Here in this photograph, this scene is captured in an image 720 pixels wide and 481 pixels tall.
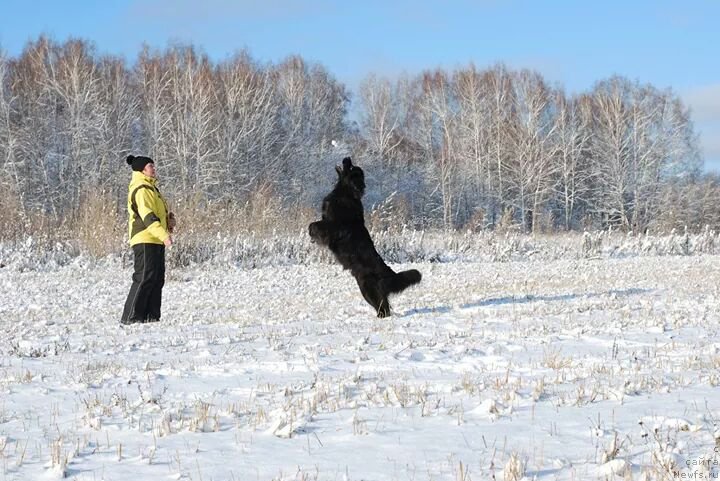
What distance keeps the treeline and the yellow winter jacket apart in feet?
101

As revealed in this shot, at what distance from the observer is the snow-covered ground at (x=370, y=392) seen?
303 cm

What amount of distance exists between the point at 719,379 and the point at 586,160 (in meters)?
50.7

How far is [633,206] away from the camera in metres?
51.1

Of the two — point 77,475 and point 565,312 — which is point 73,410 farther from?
point 565,312

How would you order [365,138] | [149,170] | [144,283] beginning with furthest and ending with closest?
[365,138] < [149,170] < [144,283]

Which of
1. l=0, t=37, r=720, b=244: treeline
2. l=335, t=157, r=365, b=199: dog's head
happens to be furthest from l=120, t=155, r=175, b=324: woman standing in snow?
l=0, t=37, r=720, b=244: treeline

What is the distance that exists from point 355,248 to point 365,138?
149 feet

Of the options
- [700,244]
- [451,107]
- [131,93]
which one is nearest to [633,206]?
[451,107]

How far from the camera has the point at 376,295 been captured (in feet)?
28.6

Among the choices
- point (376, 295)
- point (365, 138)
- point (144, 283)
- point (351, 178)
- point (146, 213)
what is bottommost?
point (376, 295)

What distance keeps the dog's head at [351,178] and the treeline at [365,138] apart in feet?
102

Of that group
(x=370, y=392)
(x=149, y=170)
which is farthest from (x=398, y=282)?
(x=370, y=392)

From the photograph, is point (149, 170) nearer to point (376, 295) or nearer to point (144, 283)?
point (144, 283)

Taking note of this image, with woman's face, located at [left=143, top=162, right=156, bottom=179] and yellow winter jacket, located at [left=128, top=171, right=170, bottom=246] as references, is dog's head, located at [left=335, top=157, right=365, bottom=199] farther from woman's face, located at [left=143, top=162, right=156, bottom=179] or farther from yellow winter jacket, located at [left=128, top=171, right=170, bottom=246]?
woman's face, located at [left=143, top=162, right=156, bottom=179]
